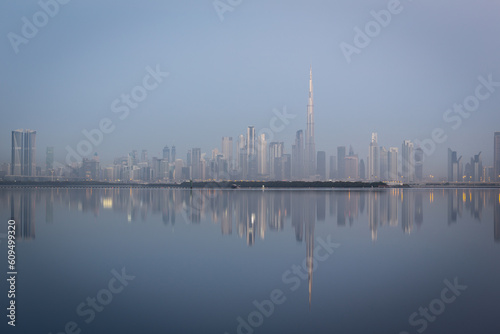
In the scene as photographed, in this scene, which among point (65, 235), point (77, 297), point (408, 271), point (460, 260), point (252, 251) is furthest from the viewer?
point (65, 235)

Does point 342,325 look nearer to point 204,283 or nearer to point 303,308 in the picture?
point 303,308

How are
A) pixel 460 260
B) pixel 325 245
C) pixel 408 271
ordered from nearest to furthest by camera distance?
pixel 408 271, pixel 460 260, pixel 325 245

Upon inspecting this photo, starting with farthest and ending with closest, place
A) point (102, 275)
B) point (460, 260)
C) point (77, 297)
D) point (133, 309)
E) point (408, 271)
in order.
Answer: point (460, 260), point (408, 271), point (102, 275), point (77, 297), point (133, 309)

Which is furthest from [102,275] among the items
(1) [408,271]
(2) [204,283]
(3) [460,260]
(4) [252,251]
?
(3) [460,260]

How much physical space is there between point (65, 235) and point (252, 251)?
9.43 metres

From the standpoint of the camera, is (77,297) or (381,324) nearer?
(381,324)

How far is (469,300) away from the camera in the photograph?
28.3 feet

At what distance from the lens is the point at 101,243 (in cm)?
1627

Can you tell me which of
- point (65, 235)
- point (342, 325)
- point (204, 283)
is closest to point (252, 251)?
point (204, 283)

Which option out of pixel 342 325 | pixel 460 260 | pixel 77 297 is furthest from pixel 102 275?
pixel 460 260

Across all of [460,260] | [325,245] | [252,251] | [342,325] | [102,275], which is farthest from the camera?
[325,245]

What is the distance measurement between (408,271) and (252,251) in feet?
17.5

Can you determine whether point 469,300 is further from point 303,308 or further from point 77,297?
point 77,297

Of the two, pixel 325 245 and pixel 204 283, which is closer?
pixel 204 283
